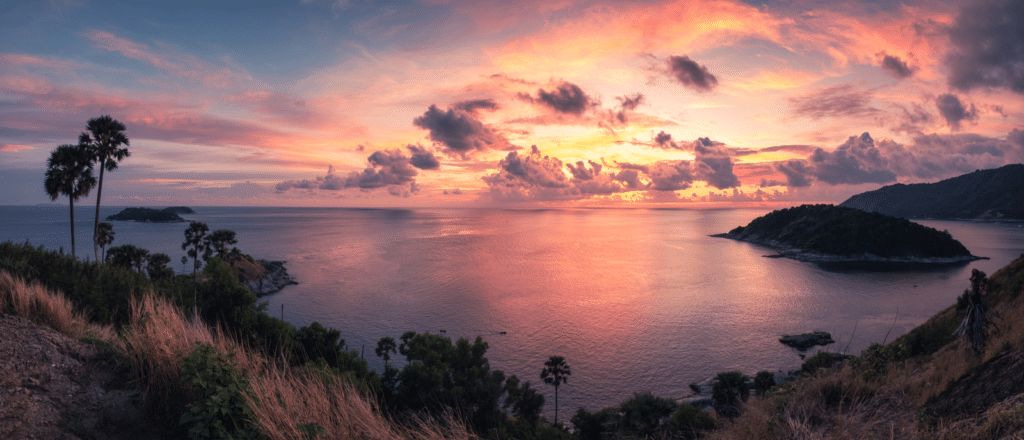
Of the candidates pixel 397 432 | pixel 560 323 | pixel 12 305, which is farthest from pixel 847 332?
pixel 12 305

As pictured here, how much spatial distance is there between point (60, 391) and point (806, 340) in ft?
250

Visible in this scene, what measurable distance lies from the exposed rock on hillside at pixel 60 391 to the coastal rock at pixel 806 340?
240 feet

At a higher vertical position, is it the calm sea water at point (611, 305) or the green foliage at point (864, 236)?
the green foliage at point (864, 236)

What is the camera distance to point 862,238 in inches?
5581

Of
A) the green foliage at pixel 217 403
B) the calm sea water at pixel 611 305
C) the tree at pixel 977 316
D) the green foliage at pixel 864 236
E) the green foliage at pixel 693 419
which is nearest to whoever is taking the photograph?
the green foliage at pixel 217 403

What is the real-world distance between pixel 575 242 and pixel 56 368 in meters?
193

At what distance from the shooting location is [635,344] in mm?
60844

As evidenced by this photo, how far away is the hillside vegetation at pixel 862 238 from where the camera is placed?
445ft

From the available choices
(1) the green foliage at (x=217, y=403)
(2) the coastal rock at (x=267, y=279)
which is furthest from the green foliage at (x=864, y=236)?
(1) the green foliage at (x=217, y=403)

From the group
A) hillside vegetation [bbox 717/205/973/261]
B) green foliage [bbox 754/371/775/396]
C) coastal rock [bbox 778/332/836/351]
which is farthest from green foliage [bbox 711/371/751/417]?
hillside vegetation [bbox 717/205/973/261]

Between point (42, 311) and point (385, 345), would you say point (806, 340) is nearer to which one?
point (385, 345)

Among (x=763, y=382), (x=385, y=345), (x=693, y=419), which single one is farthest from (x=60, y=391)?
(x=763, y=382)

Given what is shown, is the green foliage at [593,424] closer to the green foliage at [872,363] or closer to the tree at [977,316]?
the green foliage at [872,363]

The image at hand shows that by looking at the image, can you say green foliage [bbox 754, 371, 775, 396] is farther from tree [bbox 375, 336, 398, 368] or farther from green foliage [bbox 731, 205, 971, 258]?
green foliage [bbox 731, 205, 971, 258]
